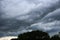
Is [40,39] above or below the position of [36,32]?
below

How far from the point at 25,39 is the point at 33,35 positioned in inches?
147

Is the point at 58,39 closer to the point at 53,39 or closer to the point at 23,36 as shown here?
the point at 53,39

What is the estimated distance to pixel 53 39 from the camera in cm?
6881

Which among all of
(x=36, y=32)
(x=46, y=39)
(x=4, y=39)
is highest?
(x=4, y=39)

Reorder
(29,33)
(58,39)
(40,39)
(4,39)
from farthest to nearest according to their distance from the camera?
(4,39) < (58,39) < (29,33) < (40,39)

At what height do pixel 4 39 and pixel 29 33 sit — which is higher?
pixel 4 39

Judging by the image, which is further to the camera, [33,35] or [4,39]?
[4,39]

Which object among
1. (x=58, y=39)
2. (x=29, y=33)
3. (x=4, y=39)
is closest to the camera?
(x=29, y=33)

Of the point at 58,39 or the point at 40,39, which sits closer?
the point at 40,39

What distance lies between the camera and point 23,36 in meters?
62.2

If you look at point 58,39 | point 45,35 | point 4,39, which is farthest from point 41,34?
point 4,39

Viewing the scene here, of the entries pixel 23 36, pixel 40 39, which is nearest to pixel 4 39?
pixel 23 36

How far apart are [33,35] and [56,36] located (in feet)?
52.2

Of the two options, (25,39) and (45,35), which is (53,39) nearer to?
(45,35)
